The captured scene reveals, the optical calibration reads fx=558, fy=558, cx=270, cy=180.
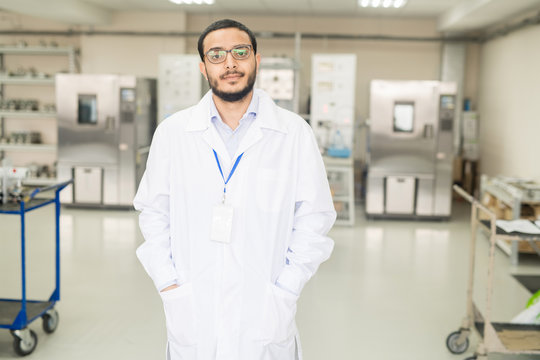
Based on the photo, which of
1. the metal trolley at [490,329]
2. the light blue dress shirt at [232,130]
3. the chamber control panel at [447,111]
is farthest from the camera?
the chamber control panel at [447,111]

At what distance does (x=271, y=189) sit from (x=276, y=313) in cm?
42

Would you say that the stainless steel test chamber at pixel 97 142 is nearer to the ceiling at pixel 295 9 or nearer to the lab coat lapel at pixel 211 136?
the ceiling at pixel 295 9

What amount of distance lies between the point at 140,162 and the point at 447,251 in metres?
4.41

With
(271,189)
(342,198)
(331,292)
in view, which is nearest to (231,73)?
(271,189)

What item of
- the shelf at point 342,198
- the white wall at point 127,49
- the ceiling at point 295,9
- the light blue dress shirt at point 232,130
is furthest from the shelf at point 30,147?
the light blue dress shirt at point 232,130

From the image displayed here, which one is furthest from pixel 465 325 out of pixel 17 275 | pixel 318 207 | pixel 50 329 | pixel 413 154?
pixel 413 154

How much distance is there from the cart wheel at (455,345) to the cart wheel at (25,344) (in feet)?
8.57

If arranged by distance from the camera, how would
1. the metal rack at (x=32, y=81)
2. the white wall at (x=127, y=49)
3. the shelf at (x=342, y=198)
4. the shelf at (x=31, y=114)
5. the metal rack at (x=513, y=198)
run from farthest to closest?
the white wall at (x=127, y=49), the metal rack at (x=32, y=81), the shelf at (x=31, y=114), the shelf at (x=342, y=198), the metal rack at (x=513, y=198)

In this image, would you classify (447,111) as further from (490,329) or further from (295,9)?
(490,329)

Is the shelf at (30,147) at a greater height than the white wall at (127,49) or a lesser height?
lesser

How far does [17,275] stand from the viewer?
197 inches

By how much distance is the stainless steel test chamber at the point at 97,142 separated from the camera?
307 inches

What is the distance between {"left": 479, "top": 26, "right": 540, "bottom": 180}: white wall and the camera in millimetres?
6887

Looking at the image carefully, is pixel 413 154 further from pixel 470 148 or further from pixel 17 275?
pixel 17 275
